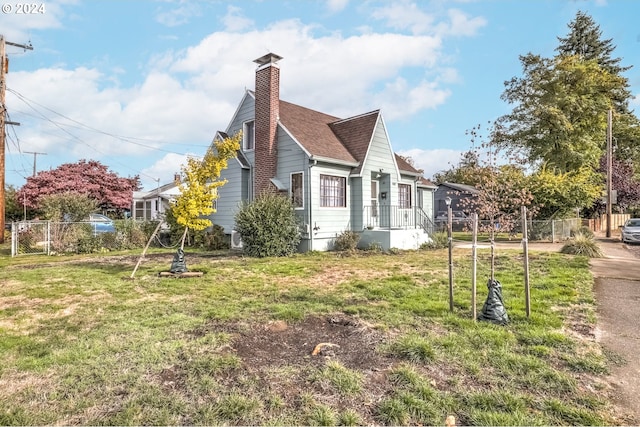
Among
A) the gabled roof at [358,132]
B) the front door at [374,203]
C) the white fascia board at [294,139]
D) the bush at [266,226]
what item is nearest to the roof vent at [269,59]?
the white fascia board at [294,139]

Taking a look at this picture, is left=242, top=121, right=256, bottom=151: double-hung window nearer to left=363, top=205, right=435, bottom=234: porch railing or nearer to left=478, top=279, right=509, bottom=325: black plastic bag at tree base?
left=363, top=205, right=435, bottom=234: porch railing

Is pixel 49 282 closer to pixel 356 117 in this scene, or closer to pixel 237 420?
pixel 237 420

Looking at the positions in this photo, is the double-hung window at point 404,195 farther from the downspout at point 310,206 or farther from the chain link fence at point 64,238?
the chain link fence at point 64,238

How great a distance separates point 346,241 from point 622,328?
1007cm

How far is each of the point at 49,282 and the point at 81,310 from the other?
3411 mm

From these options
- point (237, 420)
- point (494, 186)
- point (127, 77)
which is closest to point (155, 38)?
point (127, 77)

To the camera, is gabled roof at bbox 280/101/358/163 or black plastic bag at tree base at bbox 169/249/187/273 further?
gabled roof at bbox 280/101/358/163

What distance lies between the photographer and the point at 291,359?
3.93 m

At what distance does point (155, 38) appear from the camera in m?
12.3

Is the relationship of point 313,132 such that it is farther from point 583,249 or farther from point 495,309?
point 495,309

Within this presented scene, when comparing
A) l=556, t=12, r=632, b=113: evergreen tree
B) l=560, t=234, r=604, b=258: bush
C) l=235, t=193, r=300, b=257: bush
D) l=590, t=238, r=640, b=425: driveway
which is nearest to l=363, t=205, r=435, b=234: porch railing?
l=235, t=193, r=300, b=257: bush

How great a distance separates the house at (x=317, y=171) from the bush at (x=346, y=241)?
307 mm

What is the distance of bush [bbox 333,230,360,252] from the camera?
14.5m

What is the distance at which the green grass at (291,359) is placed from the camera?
2865 mm
